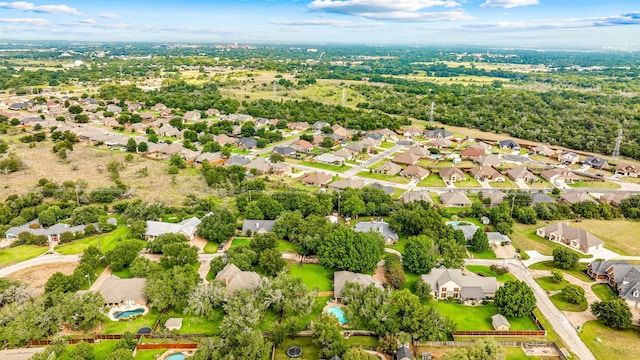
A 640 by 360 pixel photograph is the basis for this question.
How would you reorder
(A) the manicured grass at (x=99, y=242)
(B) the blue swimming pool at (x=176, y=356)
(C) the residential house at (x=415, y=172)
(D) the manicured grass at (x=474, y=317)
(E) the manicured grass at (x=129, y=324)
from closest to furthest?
(B) the blue swimming pool at (x=176, y=356)
(E) the manicured grass at (x=129, y=324)
(D) the manicured grass at (x=474, y=317)
(A) the manicured grass at (x=99, y=242)
(C) the residential house at (x=415, y=172)

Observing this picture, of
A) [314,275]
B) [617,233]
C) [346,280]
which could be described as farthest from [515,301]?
[617,233]

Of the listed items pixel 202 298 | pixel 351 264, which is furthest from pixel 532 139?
pixel 202 298

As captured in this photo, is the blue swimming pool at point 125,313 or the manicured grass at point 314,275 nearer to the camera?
the blue swimming pool at point 125,313

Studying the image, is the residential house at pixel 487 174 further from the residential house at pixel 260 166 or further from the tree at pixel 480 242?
the residential house at pixel 260 166

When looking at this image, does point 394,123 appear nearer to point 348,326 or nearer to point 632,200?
point 632,200

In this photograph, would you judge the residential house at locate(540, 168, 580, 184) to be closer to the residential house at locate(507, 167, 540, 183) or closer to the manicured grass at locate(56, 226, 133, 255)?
the residential house at locate(507, 167, 540, 183)

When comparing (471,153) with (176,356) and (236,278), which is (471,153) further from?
(176,356)

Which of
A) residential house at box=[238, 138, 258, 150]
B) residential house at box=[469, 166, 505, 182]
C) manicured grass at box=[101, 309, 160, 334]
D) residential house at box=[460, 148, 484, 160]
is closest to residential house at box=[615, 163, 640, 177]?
residential house at box=[469, 166, 505, 182]

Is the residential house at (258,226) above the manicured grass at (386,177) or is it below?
below

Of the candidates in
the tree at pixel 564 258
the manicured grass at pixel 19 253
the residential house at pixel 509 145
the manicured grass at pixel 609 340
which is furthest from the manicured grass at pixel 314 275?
the residential house at pixel 509 145
